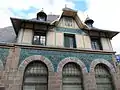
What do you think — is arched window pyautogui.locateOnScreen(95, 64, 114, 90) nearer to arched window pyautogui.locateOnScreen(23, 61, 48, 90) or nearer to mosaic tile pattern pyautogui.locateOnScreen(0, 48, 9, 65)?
arched window pyautogui.locateOnScreen(23, 61, 48, 90)

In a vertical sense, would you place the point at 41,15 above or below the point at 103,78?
above

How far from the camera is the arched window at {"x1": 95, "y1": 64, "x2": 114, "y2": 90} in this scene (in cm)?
947

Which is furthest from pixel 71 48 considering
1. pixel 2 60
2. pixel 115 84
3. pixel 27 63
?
pixel 2 60

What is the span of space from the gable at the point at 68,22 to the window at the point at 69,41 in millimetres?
975

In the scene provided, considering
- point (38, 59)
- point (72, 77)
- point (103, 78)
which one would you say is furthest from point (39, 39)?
point (103, 78)

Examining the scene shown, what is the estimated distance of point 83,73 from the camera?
30.3 ft

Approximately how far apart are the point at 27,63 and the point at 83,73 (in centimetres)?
422

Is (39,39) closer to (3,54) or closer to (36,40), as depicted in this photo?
(36,40)

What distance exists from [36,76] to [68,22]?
19.1ft

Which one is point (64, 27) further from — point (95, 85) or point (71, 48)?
point (95, 85)

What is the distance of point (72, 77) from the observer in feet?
30.3

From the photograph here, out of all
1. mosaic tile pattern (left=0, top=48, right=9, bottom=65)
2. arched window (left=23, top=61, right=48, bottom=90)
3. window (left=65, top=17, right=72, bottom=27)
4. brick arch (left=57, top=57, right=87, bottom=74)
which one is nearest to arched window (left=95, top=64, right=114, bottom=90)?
brick arch (left=57, top=57, right=87, bottom=74)

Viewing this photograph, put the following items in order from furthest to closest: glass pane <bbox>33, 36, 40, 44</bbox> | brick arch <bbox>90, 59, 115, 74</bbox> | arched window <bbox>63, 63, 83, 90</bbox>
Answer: glass pane <bbox>33, 36, 40, 44</bbox>, brick arch <bbox>90, 59, 115, 74</bbox>, arched window <bbox>63, 63, 83, 90</bbox>

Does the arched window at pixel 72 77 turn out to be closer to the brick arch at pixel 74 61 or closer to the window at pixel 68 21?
the brick arch at pixel 74 61
